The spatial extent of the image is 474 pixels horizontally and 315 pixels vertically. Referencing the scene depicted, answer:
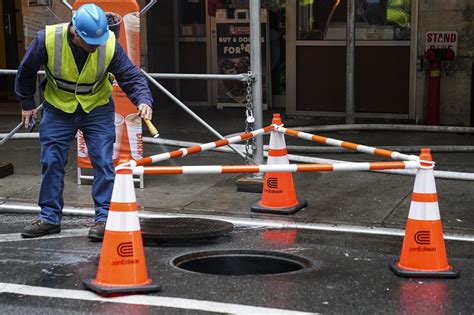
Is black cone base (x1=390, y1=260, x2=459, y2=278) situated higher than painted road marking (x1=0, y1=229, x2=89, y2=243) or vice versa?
painted road marking (x1=0, y1=229, x2=89, y2=243)

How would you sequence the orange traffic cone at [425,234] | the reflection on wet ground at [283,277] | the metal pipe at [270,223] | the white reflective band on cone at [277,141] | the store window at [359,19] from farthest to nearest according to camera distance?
the store window at [359,19]
the white reflective band on cone at [277,141]
the metal pipe at [270,223]
the orange traffic cone at [425,234]
the reflection on wet ground at [283,277]

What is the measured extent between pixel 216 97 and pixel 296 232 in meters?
7.27

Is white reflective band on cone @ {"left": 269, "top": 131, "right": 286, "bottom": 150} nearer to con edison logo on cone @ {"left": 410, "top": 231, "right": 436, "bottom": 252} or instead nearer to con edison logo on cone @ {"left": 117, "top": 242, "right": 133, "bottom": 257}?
con edison logo on cone @ {"left": 410, "top": 231, "right": 436, "bottom": 252}

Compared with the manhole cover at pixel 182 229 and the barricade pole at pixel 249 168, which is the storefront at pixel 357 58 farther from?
the barricade pole at pixel 249 168

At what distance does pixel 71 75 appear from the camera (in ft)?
20.8

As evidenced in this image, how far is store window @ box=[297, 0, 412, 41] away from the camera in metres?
12.1

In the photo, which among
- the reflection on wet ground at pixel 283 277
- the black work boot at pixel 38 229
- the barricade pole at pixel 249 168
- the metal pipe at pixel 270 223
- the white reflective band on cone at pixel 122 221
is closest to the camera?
the reflection on wet ground at pixel 283 277

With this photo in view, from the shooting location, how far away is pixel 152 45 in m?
13.5

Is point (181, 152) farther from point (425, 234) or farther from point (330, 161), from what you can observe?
point (330, 161)

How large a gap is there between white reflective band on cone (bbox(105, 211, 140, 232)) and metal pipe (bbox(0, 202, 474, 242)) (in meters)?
1.90

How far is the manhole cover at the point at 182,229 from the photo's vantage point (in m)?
6.43

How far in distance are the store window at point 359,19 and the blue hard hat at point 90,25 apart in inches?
268

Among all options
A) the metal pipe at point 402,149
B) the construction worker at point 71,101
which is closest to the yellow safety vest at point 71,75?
the construction worker at point 71,101

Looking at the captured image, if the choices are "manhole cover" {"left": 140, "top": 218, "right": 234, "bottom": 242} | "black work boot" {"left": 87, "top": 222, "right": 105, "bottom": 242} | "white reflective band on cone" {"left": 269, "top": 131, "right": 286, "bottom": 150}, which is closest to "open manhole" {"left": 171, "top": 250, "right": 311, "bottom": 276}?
"manhole cover" {"left": 140, "top": 218, "right": 234, "bottom": 242}
